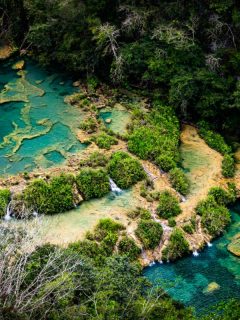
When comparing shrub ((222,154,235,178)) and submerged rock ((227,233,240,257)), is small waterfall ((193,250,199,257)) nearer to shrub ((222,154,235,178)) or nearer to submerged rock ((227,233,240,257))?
submerged rock ((227,233,240,257))

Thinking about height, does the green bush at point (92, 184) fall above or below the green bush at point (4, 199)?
above

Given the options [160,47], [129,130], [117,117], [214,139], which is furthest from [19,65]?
[214,139]

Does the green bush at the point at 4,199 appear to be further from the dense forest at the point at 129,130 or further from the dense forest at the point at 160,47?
the dense forest at the point at 160,47

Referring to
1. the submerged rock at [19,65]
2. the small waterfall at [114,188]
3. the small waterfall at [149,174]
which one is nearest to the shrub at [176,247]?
the small waterfall at [114,188]

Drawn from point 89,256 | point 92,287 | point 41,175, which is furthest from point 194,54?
Result: point 92,287

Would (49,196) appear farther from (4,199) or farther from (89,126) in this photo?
(89,126)

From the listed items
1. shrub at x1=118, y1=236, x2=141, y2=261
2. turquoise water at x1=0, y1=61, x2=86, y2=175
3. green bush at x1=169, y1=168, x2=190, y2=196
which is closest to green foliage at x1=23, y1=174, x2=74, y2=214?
turquoise water at x1=0, y1=61, x2=86, y2=175

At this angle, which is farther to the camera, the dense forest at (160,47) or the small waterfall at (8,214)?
the dense forest at (160,47)

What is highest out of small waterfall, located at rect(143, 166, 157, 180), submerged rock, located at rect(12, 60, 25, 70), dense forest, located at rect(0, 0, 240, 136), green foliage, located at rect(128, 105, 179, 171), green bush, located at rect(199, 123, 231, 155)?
dense forest, located at rect(0, 0, 240, 136)
